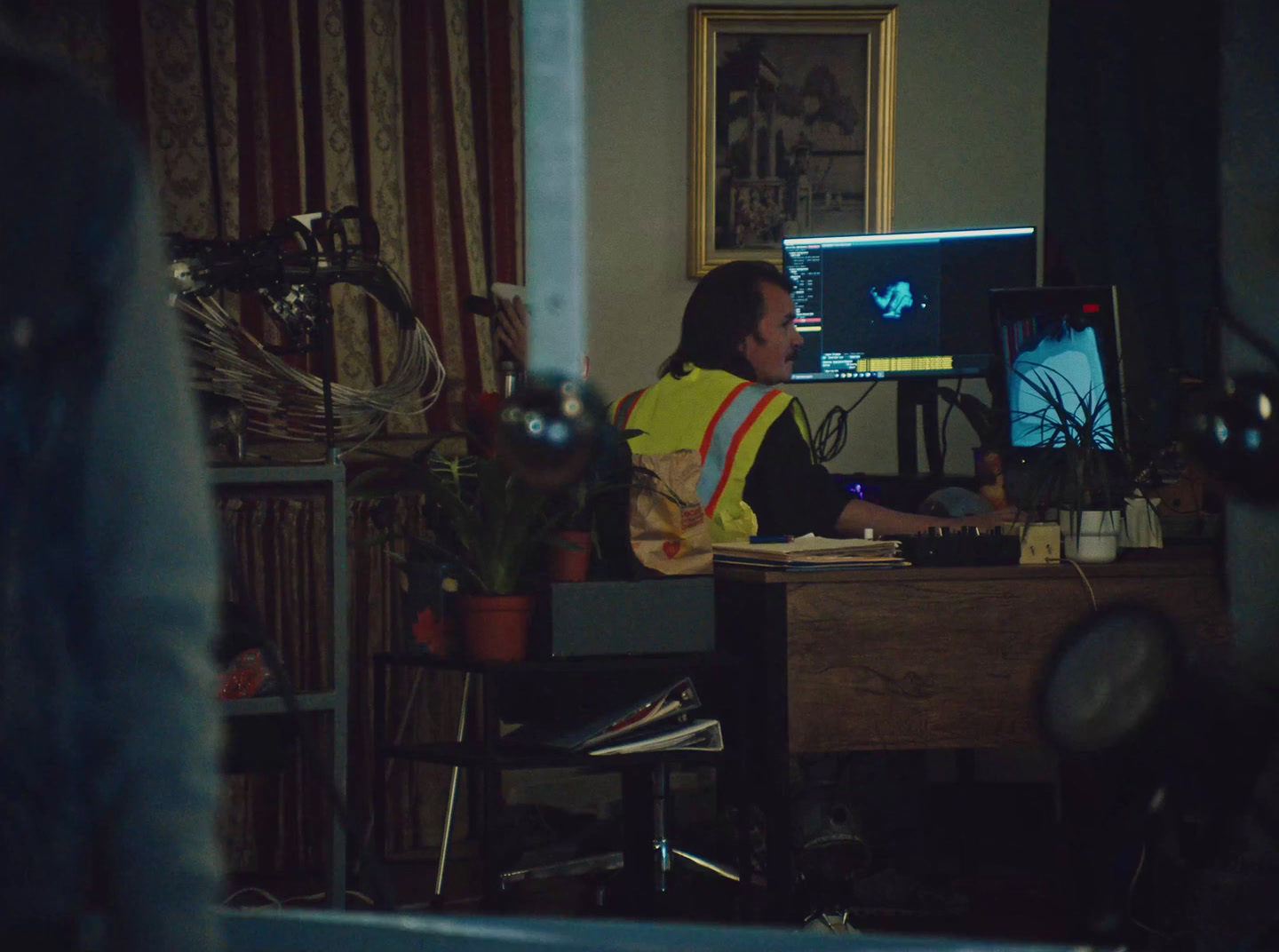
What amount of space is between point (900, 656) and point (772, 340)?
1011mm

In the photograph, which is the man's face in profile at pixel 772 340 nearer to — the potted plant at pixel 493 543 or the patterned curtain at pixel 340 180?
the patterned curtain at pixel 340 180

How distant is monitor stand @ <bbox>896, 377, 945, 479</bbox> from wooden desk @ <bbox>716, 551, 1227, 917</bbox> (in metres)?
1.03

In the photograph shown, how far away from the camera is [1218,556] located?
2.31 meters

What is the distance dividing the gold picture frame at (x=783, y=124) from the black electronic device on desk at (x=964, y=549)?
153 centimetres

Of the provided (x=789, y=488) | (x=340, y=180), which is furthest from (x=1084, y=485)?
(x=340, y=180)

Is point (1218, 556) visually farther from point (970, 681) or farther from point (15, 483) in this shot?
point (15, 483)

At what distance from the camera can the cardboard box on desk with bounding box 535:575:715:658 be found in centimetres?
221

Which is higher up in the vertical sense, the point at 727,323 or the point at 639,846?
the point at 727,323

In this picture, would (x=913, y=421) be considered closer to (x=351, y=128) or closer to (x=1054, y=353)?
(x=1054, y=353)

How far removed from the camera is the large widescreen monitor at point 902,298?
3.23 m

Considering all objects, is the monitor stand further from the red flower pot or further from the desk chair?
the red flower pot

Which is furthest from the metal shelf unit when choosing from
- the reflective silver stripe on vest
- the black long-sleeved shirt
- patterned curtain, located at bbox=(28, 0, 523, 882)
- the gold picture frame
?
the gold picture frame

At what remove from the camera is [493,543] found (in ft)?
7.54

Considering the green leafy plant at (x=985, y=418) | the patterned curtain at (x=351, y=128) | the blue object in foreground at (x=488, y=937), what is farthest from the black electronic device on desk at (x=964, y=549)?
the blue object in foreground at (x=488, y=937)
